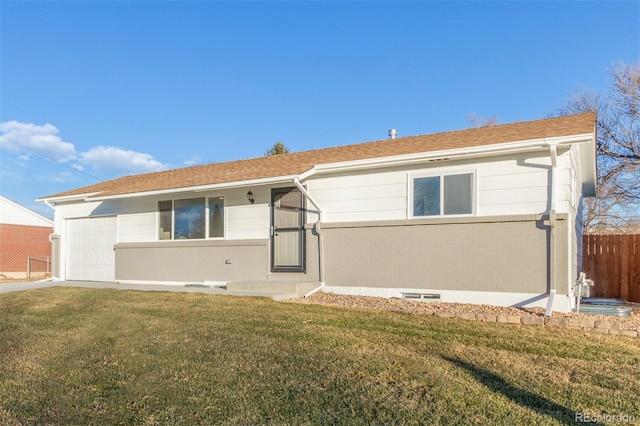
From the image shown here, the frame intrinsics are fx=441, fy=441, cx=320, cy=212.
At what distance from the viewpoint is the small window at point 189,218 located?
12.1 metres

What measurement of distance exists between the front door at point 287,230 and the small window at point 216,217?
1650 mm

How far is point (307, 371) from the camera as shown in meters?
4.23

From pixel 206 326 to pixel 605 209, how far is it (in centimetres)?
2105

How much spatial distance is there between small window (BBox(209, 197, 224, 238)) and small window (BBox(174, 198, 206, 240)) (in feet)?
0.87

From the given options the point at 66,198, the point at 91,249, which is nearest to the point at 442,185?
the point at 91,249

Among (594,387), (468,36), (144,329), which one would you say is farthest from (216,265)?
(468,36)

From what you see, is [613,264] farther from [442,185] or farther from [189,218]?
[189,218]

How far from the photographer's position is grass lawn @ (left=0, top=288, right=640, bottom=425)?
3.31m

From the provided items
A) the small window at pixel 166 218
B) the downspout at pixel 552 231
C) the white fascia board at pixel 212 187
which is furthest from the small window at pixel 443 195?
the small window at pixel 166 218

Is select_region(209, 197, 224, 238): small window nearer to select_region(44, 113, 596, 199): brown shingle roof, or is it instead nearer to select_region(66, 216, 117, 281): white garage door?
select_region(44, 113, 596, 199): brown shingle roof

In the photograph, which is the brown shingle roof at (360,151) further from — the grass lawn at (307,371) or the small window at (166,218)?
the grass lawn at (307,371)

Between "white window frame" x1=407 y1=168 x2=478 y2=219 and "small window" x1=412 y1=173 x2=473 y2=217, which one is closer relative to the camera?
"white window frame" x1=407 y1=168 x2=478 y2=219

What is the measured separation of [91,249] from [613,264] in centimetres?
1550

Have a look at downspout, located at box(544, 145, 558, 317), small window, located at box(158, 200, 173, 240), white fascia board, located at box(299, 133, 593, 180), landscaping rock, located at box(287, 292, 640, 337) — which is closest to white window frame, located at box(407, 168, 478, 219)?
white fascia board, located at box(299, 133, 593, 180)
